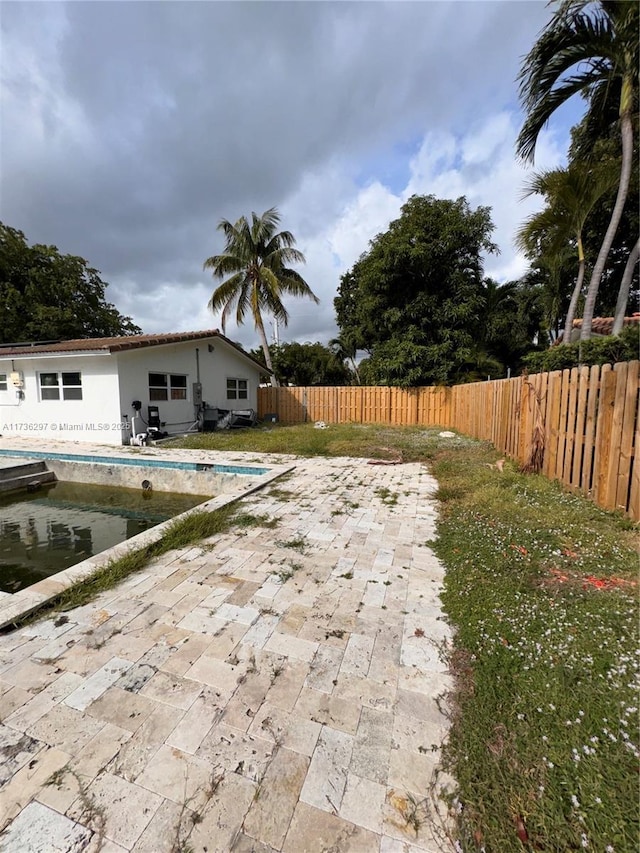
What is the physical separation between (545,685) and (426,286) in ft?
48.0

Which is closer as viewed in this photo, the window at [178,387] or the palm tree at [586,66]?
the palm tree at [586,66]

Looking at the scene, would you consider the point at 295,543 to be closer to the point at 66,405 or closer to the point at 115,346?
the point at 115,346

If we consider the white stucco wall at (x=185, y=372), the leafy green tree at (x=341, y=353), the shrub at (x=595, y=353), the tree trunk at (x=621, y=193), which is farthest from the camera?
the leafy green tree at (x=341, y=353)

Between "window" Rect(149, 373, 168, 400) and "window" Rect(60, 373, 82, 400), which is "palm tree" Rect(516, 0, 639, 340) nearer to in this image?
"window" Rect(149, 373, 168, 400)

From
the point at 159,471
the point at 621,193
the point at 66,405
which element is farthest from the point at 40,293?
the point at 621,193

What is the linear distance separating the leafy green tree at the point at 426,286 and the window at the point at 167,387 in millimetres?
8055

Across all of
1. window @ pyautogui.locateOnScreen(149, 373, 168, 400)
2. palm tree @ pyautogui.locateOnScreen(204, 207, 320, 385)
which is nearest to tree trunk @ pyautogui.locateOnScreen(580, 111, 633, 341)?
window @ pyautogui.locateOnScreen(149, 373, 168, 400)

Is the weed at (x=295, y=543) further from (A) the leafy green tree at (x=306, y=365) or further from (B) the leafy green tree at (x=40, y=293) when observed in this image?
(A) the leafy green tree at (x=306, y=365)

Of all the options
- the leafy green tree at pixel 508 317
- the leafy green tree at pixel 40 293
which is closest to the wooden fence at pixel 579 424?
the leafy green tree at pixel 508 317

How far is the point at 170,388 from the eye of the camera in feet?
38.1

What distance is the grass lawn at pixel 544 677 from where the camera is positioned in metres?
1.24

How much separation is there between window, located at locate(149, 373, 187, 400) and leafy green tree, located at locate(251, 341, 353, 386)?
43.5 ft

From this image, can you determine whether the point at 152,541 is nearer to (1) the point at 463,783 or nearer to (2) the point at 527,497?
(1) the point at 463,783

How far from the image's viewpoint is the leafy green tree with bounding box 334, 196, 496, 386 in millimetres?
13273
